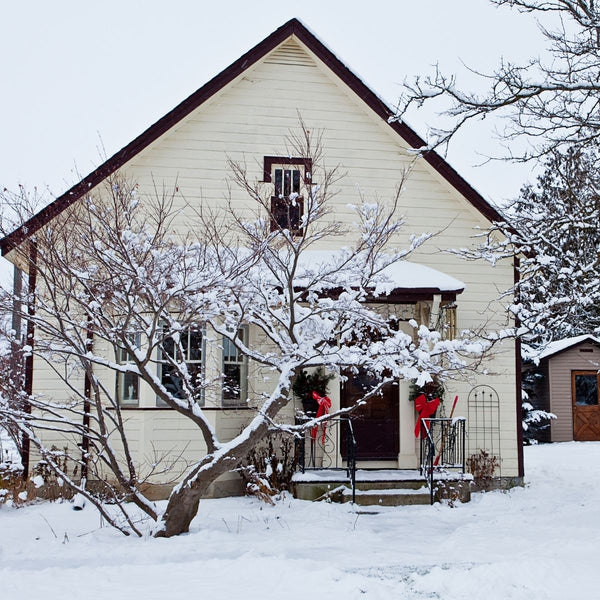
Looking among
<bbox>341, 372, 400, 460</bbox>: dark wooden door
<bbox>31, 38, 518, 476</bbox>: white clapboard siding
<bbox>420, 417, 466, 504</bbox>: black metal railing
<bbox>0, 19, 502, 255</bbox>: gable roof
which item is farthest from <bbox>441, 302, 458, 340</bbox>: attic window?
<bbox>0, 19, 502, 255</bbox>: gable roof

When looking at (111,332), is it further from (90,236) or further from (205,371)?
(205,371)

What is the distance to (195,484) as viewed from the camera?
807cm

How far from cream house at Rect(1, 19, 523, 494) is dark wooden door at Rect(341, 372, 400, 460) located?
0.02 meters

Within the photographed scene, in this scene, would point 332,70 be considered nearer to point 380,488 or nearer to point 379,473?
point 379,473

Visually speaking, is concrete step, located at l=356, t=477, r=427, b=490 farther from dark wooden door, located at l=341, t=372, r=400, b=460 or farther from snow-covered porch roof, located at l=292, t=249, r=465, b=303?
snow-covered porch roof, located at l=292, t=249, r=465, b=303

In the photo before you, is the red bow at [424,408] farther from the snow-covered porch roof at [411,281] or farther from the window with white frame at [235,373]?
the window with white frame at [235,373]

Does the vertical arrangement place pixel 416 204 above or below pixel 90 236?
above

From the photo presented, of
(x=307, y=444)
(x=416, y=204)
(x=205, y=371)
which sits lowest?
(x=307, y=444)

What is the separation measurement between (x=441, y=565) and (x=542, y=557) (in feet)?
3.43

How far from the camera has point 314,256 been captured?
12477 mm

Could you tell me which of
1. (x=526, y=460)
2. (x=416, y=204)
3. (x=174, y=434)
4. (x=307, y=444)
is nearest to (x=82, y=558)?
(x=174, y=434)

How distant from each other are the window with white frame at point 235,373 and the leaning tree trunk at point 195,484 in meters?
3.88

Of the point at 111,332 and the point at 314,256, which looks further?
the point at 314,256

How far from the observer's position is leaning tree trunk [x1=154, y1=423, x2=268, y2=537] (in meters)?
8.05
